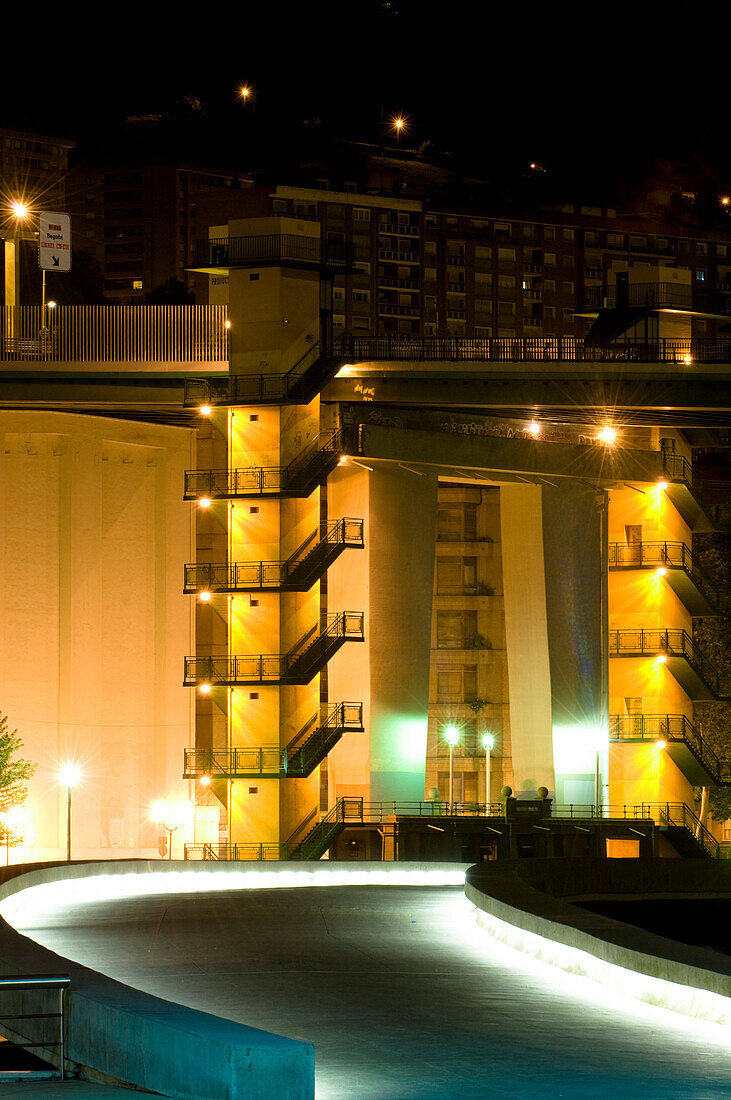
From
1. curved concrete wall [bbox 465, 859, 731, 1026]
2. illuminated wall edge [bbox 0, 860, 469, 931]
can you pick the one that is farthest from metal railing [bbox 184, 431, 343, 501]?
curved concrete wall [bbox 465, 859, 731, 1026]

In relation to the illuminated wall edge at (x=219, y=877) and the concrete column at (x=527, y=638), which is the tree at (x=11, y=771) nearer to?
the concrete column at (x=527, y=638)

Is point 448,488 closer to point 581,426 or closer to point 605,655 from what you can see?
point 581,426

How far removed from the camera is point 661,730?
7088 centimetres

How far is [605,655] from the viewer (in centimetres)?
6056

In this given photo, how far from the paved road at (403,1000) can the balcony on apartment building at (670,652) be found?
44091 mm

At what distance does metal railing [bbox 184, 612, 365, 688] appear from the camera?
187ft

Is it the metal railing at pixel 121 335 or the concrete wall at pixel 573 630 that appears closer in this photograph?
the metal railing at pixel 121 335

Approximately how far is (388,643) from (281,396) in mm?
10836

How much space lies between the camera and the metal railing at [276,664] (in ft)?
187

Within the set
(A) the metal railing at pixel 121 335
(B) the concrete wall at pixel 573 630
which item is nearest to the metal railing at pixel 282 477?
(A) the metal railing at pixel 121 335

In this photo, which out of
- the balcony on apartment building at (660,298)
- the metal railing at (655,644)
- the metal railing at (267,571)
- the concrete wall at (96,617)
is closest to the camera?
the metal railing at (267,571)

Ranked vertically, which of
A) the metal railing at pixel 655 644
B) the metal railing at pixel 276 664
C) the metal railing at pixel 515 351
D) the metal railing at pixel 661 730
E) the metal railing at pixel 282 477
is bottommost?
the metal railing at pixel 661 730

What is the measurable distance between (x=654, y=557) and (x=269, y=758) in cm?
2274

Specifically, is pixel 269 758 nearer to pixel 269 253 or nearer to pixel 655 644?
pixel 269 253
